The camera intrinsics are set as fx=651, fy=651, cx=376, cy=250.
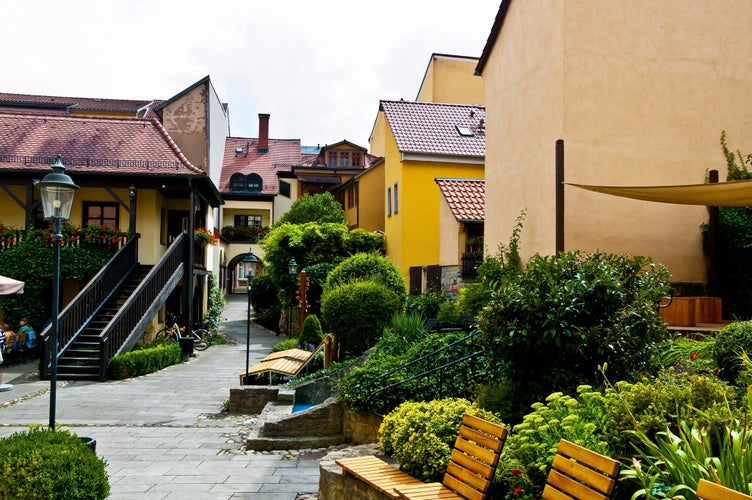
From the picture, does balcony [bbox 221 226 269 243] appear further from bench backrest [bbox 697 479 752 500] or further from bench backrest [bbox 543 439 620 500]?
bench backrest [bbox 697 479 752 500]

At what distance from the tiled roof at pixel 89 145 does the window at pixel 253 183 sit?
67.5 ft

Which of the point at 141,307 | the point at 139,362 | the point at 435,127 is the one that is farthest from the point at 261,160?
the point at 139,362

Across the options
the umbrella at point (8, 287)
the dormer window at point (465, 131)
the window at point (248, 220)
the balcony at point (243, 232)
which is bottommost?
the umbrella at point (8, 287)

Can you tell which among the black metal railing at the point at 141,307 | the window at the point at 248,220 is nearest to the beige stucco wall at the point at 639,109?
the black metal railing at the point at 141,307

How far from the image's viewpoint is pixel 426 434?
5422mm

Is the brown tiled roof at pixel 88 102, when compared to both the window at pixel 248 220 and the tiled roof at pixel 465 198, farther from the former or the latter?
the tiled roof at pixel 465 198

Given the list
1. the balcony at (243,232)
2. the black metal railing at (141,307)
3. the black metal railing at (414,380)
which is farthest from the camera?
the balcony at (243,232)

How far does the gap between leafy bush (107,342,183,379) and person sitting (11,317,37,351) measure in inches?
157

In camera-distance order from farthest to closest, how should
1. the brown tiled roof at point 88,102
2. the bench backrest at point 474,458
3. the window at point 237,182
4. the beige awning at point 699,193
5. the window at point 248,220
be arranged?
the window at point 248,220 < the window at point 237,182 < the brown tiled roof at point 88,102 < the beige awning at point 699,193 < the bench backrest at point 474,458

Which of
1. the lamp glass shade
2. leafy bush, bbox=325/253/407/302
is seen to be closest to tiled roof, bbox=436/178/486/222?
leafy bush, bbox=325/253/407/302

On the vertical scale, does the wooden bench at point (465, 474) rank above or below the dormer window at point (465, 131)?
below

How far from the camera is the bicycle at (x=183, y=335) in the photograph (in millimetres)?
21562

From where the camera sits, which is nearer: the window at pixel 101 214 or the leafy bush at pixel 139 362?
the leafy bush at pixel 139 362

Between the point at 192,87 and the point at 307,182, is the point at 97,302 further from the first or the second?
the point at 307,182
